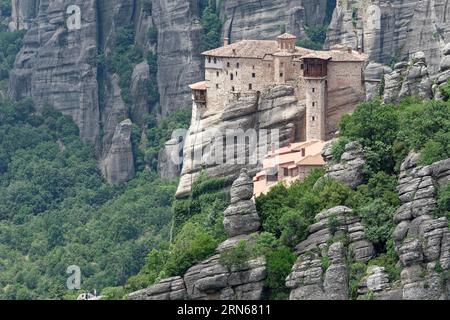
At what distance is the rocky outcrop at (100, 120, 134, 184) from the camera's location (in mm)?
172375

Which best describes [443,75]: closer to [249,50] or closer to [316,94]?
[316,94]

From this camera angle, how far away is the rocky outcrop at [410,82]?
393 ft

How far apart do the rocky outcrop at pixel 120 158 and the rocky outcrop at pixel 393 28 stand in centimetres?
1533

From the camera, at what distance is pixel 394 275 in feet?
357

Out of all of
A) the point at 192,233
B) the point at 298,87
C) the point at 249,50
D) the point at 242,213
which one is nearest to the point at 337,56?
the point at 298,87

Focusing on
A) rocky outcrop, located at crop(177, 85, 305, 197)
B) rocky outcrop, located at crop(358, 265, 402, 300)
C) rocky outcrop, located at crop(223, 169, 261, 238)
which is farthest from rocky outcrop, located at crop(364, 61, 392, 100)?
rocky outcrop, located at crop(358, 265, 402, 300)

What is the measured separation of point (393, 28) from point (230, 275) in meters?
52.5

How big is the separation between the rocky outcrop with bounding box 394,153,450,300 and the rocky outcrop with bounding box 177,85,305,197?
16.0 metres

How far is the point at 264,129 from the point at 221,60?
17.9ft

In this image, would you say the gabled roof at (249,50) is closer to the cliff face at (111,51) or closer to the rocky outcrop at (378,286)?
the rocky outcrop at (378,286)
